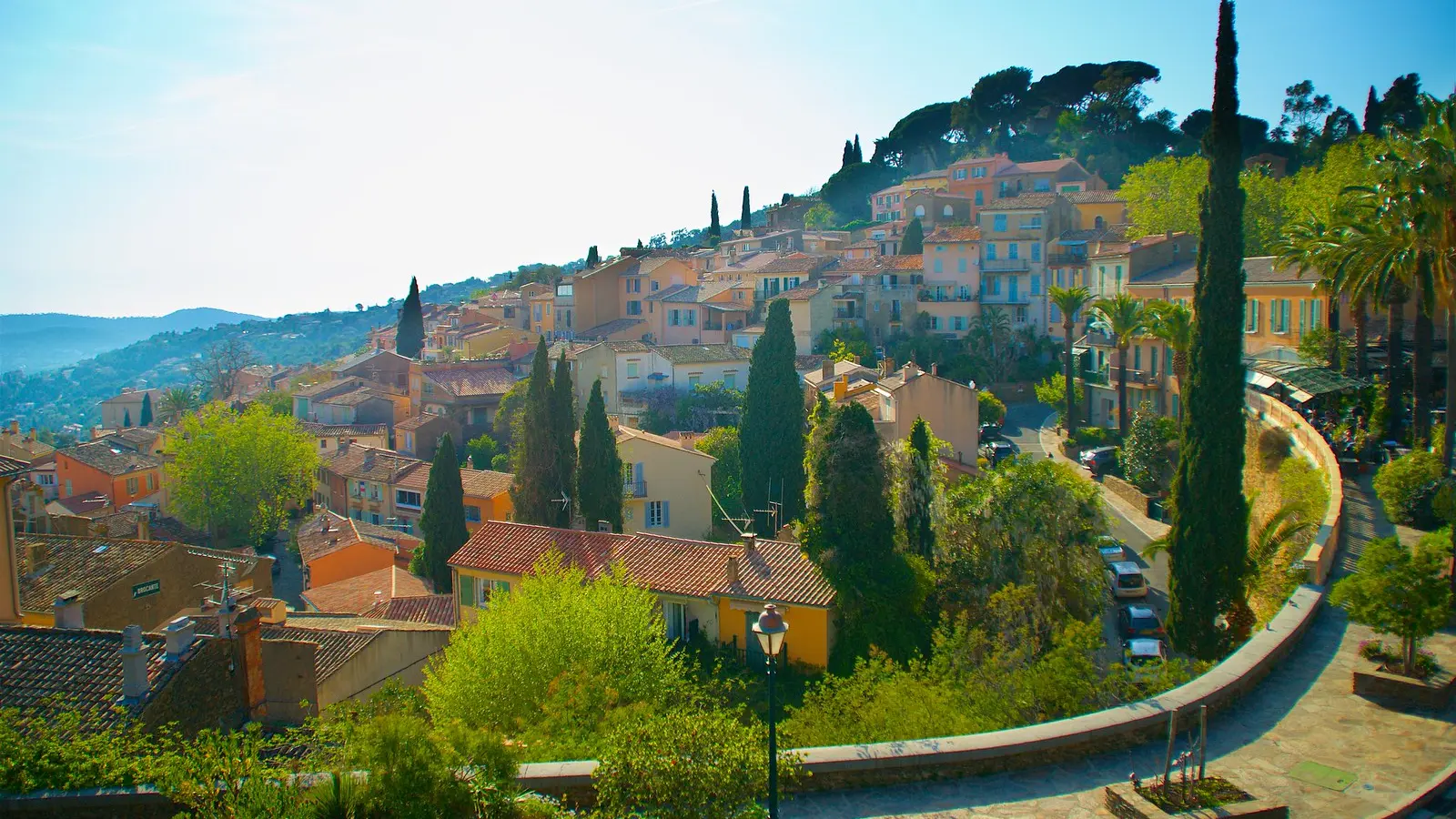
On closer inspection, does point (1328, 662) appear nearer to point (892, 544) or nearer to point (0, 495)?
point (892, 544)

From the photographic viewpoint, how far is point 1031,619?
21125 mm

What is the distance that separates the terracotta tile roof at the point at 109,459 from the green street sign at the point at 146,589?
41458 millimetres

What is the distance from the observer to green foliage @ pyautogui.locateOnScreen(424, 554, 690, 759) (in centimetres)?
1456

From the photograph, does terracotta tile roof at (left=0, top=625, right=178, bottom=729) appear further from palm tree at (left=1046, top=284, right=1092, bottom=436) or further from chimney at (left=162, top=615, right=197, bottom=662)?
palm tree at (left=1046, top=284, right=1092, bottom=436)

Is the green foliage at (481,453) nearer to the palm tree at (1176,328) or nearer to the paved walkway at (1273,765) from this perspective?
the palm tree at (1176,328)

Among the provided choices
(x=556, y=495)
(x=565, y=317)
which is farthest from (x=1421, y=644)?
(x=565, y=317)

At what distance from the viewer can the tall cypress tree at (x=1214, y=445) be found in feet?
Result: 59.0

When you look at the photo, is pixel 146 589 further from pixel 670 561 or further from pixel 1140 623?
pixel 1140 623

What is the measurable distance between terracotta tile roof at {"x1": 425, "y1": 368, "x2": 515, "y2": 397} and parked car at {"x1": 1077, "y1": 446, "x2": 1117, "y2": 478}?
1343 inches

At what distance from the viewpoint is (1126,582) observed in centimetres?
2727

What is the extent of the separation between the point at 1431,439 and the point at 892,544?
43.4 ft

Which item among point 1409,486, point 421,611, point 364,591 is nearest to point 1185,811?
point 1409,486

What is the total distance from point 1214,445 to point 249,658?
16834 millimetres

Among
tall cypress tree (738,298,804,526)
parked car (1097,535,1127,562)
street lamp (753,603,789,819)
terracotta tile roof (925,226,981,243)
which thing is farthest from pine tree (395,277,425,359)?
street lamp (753,603,789,819)
